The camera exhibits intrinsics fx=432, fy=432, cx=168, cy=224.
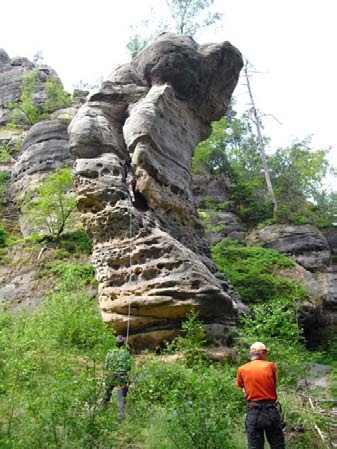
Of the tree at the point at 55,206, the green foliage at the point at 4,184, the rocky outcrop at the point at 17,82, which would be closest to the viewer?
the tree at the point at 55,206

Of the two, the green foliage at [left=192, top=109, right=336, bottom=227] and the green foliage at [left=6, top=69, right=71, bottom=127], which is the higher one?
the green foliage at [left=6, top=69, right=71, bottom=127]

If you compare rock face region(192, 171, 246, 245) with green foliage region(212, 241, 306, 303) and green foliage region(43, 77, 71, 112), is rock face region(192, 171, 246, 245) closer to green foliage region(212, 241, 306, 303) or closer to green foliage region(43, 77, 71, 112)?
green foliage region(212, 241, 306, 303)

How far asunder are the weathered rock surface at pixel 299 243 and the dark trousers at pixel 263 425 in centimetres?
1489

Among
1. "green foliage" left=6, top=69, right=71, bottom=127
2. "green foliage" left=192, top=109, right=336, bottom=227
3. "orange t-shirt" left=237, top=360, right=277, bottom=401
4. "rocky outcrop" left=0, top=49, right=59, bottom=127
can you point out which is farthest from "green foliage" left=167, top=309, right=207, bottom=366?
"rocky outcrop" left=0, top=49, right=59, bottom=127

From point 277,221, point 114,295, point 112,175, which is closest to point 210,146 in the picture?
point 277,221

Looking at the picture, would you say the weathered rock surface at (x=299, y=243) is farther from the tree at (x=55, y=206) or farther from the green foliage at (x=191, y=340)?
the green foliage at (x=191, y=340)

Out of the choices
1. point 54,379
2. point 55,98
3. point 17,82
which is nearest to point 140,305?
point 54,379

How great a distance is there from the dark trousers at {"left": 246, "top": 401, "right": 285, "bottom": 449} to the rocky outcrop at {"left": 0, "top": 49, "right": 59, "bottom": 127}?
25.5m

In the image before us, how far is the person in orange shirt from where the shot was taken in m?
4.50

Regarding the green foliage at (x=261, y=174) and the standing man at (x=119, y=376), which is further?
the green foliage at (x=261, y=174)

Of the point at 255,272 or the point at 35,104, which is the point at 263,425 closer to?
the point at 255,272

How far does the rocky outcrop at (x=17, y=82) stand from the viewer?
91.2 feet

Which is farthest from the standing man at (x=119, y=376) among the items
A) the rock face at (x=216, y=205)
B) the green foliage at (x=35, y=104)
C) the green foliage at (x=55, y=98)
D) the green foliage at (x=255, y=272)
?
the green foliage at (x=55, y=98)

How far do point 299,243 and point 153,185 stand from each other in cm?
1081
